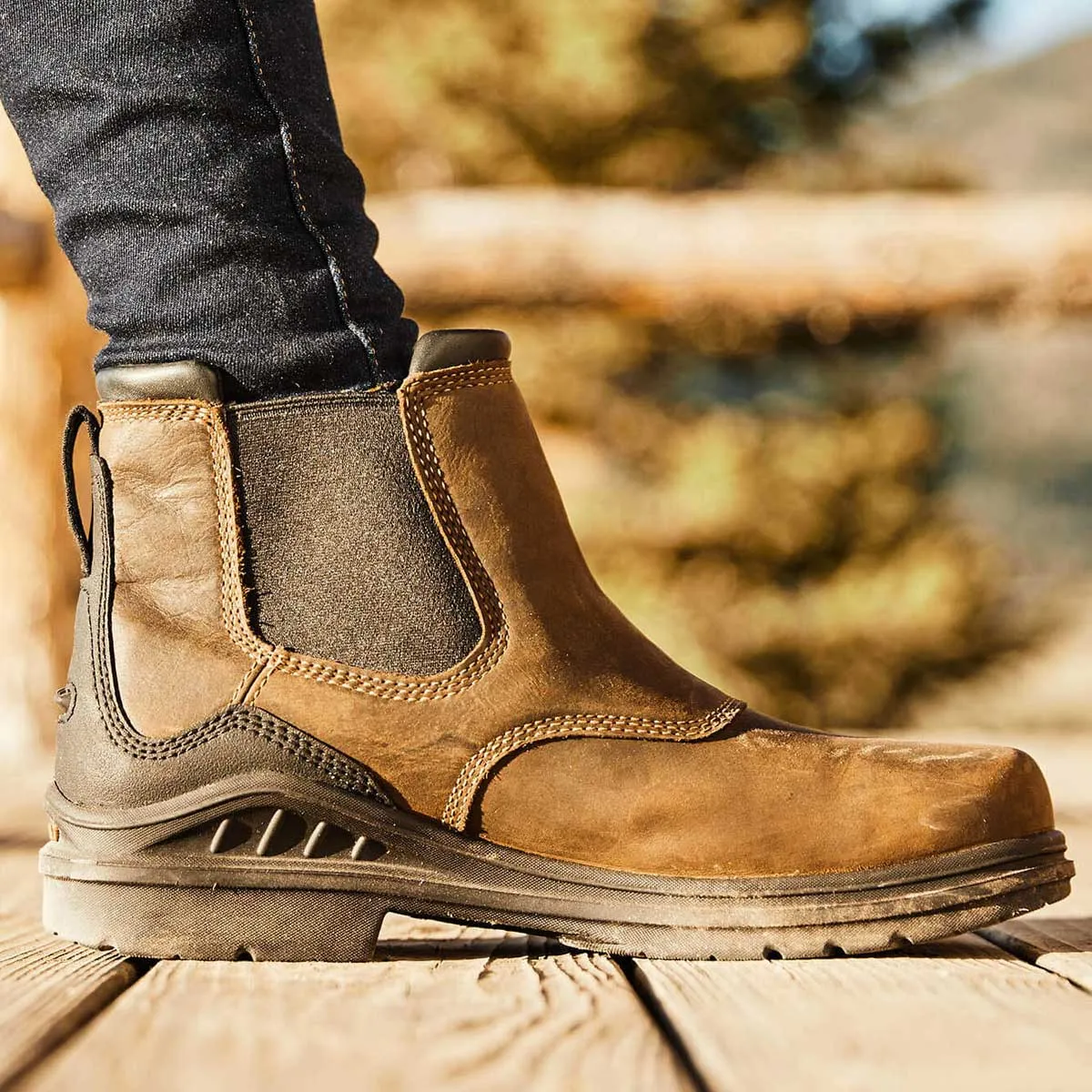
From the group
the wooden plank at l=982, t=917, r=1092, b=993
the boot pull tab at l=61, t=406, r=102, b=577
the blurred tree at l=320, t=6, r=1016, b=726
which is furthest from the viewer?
the blurred tree at l=320, t=6, r=1016, b=726

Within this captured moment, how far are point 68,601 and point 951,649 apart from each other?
489 centimetres

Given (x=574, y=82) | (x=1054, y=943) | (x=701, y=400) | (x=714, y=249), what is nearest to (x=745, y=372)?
(x=701, y=400)

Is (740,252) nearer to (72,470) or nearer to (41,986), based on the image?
(72,470)

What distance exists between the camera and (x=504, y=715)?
105 cm

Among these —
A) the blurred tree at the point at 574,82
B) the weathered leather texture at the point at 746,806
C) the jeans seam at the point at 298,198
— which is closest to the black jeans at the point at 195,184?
the jeans seam at the point at 298,198

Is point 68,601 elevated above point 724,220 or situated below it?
below

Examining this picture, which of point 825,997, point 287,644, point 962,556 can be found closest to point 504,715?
point 287,644

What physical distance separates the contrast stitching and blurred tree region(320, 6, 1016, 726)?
496 cm

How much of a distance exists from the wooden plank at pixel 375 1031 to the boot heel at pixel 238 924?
0.6 inches

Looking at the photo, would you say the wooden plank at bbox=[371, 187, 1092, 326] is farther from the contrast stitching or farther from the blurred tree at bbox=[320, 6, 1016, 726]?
the blurred tree at bbox=[320, 6, 1016, 726]

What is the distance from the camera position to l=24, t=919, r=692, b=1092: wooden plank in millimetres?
716

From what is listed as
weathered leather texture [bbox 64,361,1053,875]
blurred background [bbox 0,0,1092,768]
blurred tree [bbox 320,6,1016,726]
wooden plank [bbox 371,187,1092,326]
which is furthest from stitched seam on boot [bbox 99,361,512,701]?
blurred tree [bbox 320,6,1016,726]

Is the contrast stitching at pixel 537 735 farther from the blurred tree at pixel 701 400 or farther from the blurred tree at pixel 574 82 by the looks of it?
the blurred tree at pixel 574 82

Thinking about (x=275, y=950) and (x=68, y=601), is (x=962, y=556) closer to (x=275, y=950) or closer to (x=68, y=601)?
(x=68, y=601)
